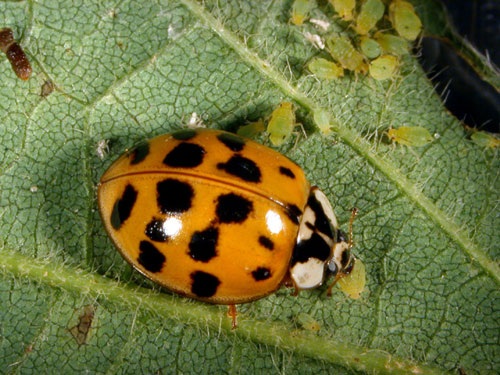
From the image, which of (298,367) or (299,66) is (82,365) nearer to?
(298,367)

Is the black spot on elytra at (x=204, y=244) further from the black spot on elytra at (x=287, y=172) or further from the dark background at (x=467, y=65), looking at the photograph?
the dark background at (x=467, y=65)

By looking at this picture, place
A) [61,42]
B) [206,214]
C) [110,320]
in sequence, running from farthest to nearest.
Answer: [61,42] → [110,320] → [206,214]

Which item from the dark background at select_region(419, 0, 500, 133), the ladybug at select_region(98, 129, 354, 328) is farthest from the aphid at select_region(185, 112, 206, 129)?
the dark background at select_region(419, 0, 500, 133)

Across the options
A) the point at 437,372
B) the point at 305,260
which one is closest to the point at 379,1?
the point at 305,260

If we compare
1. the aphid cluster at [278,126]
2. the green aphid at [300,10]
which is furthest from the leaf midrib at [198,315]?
the green aphid at [300,10]

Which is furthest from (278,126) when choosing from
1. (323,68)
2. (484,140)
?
(484,140)

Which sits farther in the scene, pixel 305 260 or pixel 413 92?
pixel 413 92

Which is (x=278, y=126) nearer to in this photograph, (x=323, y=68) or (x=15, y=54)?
(x=323, y=68)
